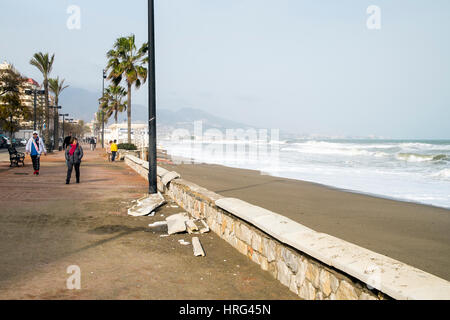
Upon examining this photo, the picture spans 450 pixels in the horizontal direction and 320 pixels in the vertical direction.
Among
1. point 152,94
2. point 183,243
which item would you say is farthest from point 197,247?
point 152,94

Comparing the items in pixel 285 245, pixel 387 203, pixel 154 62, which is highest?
pixel 154 62

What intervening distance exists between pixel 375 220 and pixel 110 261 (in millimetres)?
5986

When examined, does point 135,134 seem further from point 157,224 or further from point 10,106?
point 157,224

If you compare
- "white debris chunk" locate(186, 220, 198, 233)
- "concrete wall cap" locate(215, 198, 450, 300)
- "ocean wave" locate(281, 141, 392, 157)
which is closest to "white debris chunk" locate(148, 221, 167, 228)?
"white debris chunk" locate(186, 220, 198, 233)

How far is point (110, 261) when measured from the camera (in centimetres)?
458

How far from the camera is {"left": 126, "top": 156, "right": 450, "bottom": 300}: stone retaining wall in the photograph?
2.46 metres

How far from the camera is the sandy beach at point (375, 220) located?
18.7 ft

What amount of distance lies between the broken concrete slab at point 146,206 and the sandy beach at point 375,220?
113 inches

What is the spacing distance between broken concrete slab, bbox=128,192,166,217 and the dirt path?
20 centimetres

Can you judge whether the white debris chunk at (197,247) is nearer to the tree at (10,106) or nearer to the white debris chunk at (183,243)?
the white debris chunk at (183,243)
